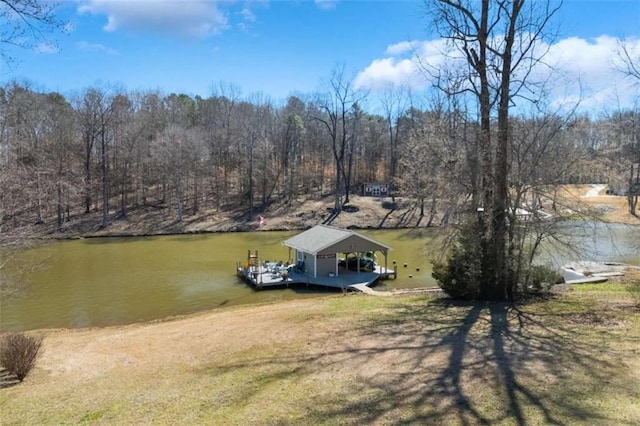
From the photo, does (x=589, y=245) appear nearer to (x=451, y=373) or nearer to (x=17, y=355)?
(x=451, y=373)

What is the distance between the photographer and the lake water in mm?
17281

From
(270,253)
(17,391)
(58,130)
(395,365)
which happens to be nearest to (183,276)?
(270,253)

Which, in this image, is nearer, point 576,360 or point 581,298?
point 576,360

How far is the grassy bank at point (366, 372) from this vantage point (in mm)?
5793

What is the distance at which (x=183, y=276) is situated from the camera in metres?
23.2

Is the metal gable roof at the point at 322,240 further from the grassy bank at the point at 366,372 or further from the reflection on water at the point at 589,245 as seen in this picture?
the grassy bank at the point at 366,372

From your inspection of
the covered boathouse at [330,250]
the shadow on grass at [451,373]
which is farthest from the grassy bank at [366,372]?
the covered boathouse at [330,250]

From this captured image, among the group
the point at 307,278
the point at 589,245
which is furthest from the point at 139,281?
the point at 589,245

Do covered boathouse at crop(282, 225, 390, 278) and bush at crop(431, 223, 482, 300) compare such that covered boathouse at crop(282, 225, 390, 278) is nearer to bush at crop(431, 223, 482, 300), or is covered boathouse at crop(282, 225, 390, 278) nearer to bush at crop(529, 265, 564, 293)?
bush at crop(431, 223, 482, 300)

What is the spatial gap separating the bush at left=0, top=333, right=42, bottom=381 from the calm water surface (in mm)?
7848

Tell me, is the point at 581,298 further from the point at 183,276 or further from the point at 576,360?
the point at 183,276

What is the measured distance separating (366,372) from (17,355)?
6574 millimetres

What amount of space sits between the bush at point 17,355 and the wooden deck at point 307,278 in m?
12.8

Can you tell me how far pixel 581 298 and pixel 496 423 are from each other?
941cm
